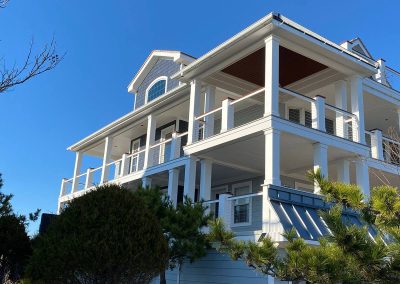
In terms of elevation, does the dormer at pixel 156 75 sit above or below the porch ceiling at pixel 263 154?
above

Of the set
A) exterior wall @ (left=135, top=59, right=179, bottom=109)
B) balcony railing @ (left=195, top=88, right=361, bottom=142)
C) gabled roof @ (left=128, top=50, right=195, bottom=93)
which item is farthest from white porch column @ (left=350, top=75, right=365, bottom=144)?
exterior wall @ (left=135, top=59, right=179, bottom=109)

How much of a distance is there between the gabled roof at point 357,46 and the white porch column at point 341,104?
343cm

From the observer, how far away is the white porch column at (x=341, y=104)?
12547mm

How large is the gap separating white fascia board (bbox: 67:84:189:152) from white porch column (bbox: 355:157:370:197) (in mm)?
6033

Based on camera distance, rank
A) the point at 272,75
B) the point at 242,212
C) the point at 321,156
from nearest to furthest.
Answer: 1. the point at 272,75
2. the point at 321,156
3. the point at 242,212

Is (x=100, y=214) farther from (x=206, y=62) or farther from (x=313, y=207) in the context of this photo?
(x=206, y=62)

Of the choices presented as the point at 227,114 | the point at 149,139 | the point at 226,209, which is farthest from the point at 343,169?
the point at 149,139

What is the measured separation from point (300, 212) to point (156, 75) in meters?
13.0

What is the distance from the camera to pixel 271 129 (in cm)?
1042

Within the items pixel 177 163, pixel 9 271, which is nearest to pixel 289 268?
pixel 9 271

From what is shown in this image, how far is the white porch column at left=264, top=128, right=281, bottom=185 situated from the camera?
33.1 feet

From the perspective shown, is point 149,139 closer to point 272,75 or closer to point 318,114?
point 272,75

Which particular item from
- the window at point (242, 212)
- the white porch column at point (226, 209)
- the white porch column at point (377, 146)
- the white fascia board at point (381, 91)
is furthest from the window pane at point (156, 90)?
the white porch column at point (226, 209)

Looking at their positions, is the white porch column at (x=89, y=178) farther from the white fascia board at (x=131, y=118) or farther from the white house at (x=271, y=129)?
the white house at (x=271, y=129)
